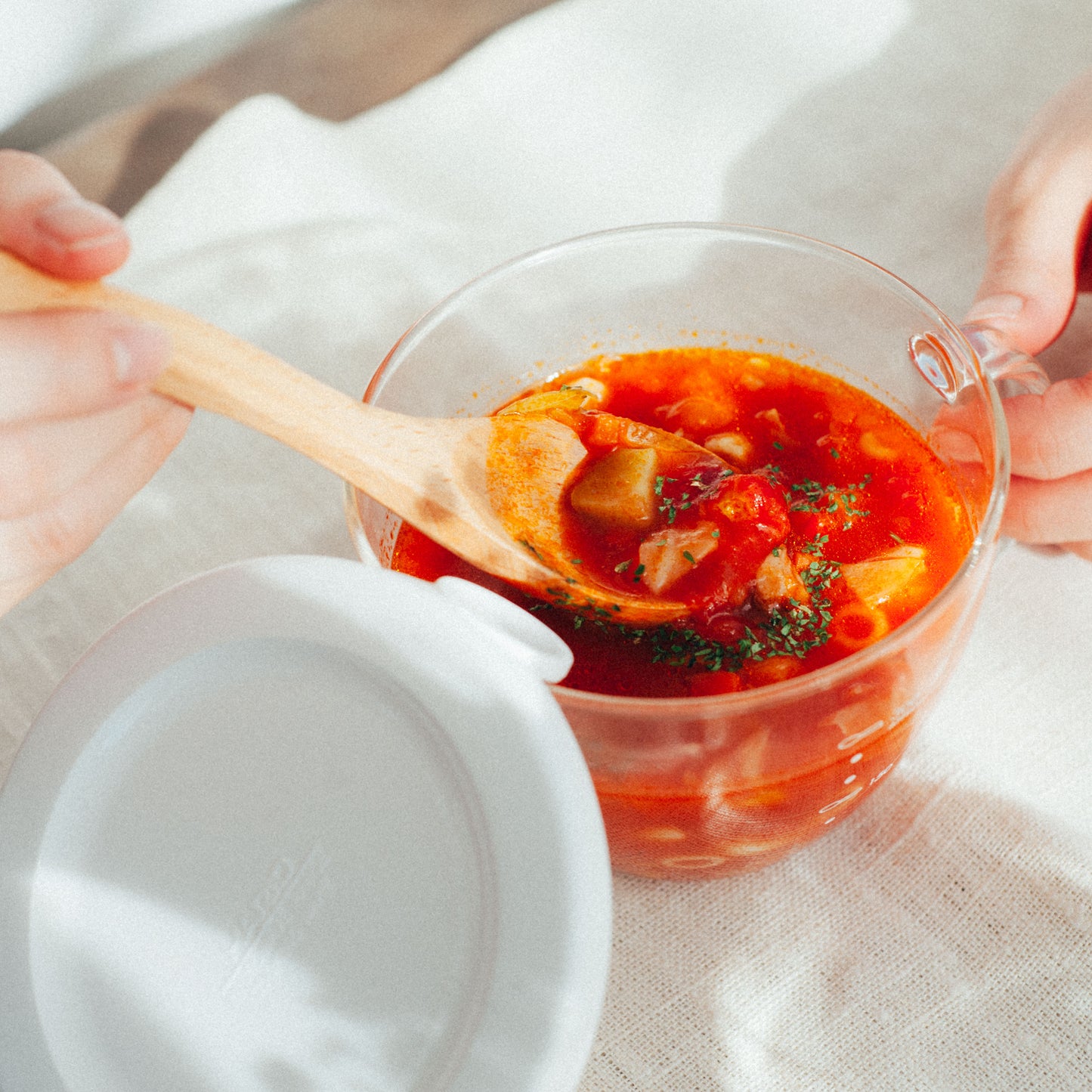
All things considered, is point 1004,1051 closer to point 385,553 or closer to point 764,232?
point 385,553

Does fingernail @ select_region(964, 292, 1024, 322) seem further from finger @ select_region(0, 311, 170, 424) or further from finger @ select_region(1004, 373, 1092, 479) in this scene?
finger @ select_region(0, 311, 170, 424)

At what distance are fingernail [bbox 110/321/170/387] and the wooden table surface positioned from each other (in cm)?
142

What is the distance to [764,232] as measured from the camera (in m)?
1.55

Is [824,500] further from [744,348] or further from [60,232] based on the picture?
[60,232]

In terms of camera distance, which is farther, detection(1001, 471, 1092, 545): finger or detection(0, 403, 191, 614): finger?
detection(1001, 471, 1092, 545): finger

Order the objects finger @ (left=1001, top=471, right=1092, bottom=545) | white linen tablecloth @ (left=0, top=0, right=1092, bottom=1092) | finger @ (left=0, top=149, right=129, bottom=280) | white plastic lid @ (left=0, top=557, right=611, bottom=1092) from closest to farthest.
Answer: white plastic lid @ (left=0, top=557, right=611, bottom=1092) < finger @ (left=0, top=149, right=129, bottom=280) < white linen tablecloth @ (left=0, top=0, right=1092, bottom=1092) < finger @ (left=1001, top=471, right=1092, bottom=545)

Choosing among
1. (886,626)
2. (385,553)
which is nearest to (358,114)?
(385,553)

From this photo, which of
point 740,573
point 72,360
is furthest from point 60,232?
point 740,573

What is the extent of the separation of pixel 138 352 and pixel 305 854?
0.50 m

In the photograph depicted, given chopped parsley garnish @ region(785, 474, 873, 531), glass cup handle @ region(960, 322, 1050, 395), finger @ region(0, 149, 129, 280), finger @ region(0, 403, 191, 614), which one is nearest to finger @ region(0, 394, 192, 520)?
finger @ region(0, 403, 191, 614)

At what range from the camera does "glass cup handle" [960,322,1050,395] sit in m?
1.40

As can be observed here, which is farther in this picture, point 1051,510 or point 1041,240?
point 1041,240

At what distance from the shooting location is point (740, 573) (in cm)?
126

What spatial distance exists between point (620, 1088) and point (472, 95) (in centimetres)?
198
